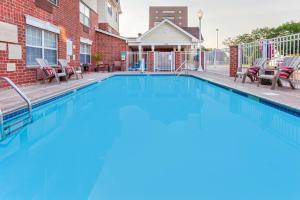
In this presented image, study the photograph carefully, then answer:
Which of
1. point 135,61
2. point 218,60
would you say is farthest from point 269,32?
point 135,61

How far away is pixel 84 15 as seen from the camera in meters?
21.4

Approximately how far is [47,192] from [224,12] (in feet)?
128

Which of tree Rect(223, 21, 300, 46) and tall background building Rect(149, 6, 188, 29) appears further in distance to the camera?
tall background building Rect(149, 6, 188, 29)

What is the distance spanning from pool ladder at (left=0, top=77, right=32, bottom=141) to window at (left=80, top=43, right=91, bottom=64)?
14.8m

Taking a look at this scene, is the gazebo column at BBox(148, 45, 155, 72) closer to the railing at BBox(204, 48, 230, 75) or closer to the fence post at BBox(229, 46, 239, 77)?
the railing at BBox(204, 48, 230, 75)

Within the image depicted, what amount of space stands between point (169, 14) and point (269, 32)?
50.0 meters

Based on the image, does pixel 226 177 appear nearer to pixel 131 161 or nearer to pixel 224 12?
pixel 131 161

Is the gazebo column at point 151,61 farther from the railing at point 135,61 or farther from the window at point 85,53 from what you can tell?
the window at point 85,53

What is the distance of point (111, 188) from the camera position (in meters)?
2.92

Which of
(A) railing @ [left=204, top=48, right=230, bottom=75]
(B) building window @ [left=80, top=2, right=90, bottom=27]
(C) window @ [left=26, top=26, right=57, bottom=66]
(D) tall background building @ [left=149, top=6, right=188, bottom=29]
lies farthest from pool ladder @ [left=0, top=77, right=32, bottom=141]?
(D) tall background building @ [left=149, top=6, right=188, bottom=29]

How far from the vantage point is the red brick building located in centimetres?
995

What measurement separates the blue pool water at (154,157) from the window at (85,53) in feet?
46.6

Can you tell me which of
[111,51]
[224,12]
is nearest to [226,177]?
[111,51]

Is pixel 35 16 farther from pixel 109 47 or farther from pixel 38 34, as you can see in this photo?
pixel 109 47
